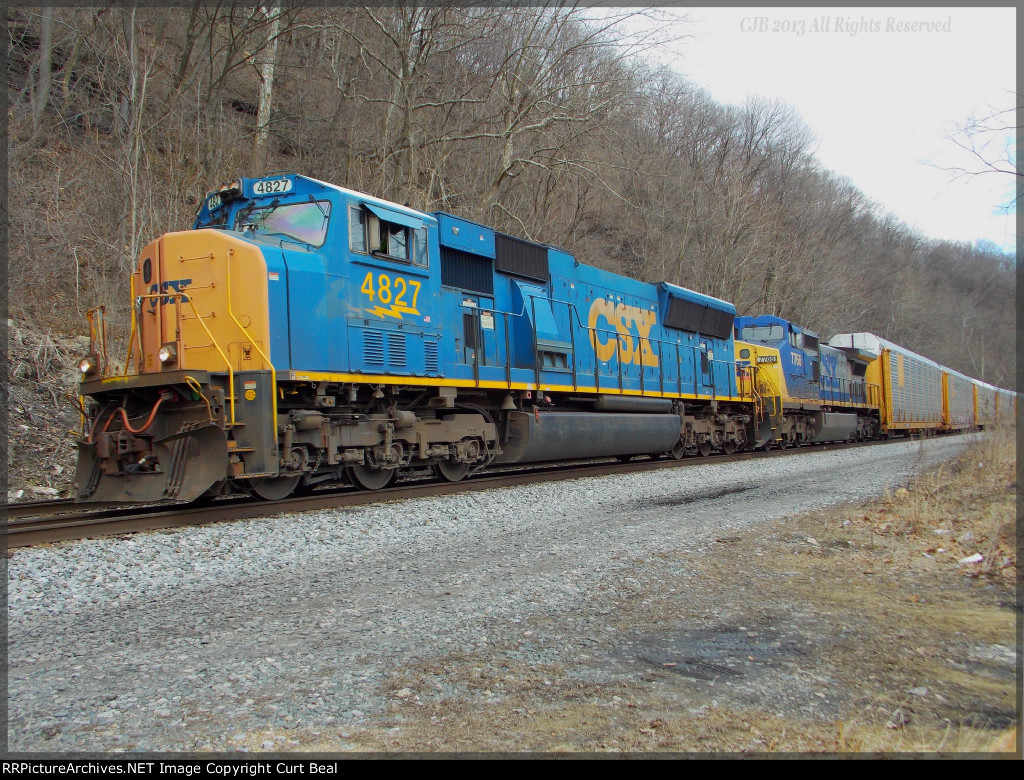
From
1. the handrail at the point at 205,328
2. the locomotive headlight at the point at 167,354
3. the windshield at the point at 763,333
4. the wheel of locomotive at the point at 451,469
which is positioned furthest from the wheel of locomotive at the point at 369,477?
the windshield at the point at 763,333

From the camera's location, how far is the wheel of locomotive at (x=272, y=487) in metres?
7.90

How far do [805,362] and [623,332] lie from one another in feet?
30.3

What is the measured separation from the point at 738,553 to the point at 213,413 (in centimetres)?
503

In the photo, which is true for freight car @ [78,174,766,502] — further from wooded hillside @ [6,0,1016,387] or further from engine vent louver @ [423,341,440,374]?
wooded hillside @ [6,0,1016,387]

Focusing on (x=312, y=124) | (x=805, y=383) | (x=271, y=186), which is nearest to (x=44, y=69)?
(x=312, y=124)

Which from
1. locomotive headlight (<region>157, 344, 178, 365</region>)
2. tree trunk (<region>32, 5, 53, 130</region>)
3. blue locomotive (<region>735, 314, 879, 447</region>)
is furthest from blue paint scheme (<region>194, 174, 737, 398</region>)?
tree trunk (<region>32, 5, 53, 130</region>)

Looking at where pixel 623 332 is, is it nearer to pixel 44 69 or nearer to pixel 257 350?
pixel 257 350

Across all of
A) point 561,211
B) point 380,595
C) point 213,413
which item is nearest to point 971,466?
point 380,595

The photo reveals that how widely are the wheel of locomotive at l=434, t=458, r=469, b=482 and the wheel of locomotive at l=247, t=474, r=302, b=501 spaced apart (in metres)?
2.53

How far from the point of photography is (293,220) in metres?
8.46

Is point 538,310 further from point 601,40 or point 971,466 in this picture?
point 601,40

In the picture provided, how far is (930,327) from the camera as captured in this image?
48.6 m

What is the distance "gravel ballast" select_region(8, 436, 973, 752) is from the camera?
2.95 metres

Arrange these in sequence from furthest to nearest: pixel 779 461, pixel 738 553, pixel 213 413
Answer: pixel 779 461 → pixel 213 413 → pixel 738 553
